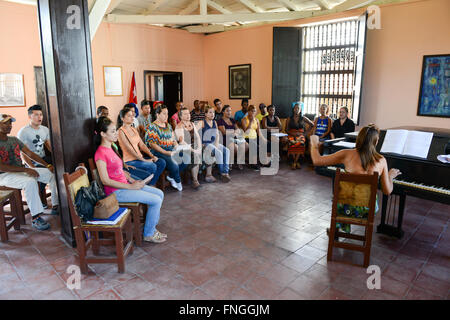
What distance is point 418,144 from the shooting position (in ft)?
10.5

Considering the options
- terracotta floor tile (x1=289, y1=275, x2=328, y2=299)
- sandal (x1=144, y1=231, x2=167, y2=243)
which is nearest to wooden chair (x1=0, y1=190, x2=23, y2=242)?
sandal (x1=144, y1=231, x2=167, y2=243)

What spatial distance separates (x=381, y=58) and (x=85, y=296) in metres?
6.34

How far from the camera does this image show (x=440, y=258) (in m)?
3.06

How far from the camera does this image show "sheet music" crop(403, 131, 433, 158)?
124 inches

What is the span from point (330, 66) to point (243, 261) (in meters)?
5.66

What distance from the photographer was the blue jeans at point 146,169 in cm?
416

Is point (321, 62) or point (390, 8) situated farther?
point (321, 62)

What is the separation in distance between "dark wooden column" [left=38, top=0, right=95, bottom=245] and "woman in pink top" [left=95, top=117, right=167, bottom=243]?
210 millimetres

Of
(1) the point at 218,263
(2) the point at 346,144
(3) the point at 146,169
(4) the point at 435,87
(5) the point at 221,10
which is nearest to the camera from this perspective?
(1) the point at 218,263

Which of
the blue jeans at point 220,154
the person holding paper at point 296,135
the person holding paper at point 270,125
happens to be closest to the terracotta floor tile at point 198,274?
the blue jeans at point 220,154

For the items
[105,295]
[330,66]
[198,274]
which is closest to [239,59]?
[330,66]

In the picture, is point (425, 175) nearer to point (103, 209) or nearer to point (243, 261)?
point (243, 261)

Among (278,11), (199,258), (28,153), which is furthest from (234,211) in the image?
(278,11)

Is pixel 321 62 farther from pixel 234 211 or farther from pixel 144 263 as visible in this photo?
pixel 144 263
